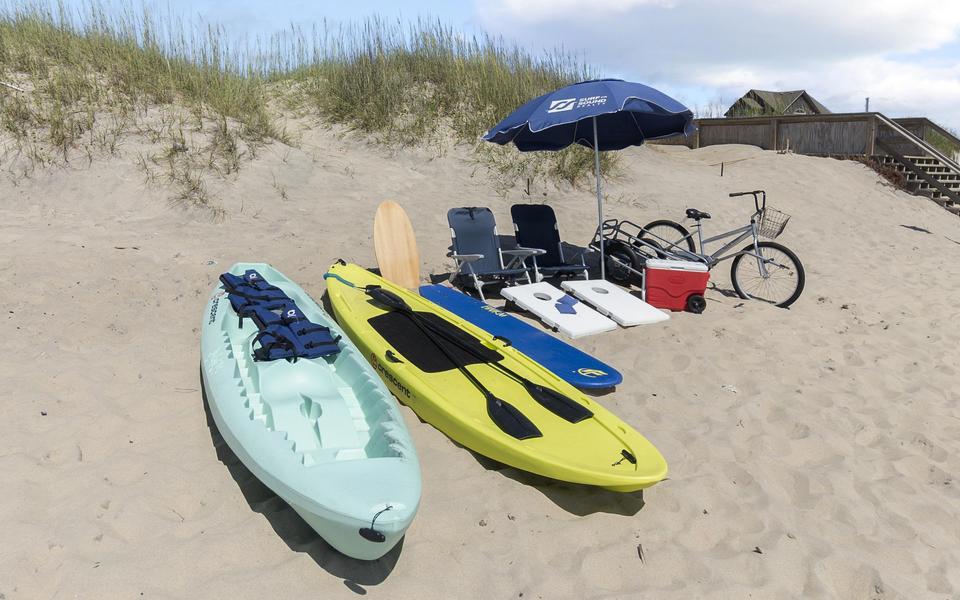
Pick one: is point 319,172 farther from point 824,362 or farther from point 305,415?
point 824,362

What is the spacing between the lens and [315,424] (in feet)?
10.4

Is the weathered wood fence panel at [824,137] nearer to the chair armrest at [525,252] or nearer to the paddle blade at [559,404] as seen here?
the chair armrest at [525,252]

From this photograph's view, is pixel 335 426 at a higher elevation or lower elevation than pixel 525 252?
lower

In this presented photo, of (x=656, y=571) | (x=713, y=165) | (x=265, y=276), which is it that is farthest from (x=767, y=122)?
(x=656, y=571)

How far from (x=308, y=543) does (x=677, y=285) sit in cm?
420

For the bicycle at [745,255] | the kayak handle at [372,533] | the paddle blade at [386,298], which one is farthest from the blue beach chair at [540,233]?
the kayak handle at [372,533]

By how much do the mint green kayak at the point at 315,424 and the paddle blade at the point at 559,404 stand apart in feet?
2.96

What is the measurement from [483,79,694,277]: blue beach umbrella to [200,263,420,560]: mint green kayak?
2.50 meters

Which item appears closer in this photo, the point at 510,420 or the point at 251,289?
the point at 510,420

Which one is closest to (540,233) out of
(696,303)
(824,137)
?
(696,303)

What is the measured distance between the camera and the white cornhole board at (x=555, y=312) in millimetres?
5105

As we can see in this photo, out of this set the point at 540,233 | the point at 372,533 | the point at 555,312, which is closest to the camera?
the point at 372,533

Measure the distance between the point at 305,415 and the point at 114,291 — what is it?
295 cm

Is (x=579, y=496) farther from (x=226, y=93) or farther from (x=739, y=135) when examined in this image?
(x=739, y=135)
